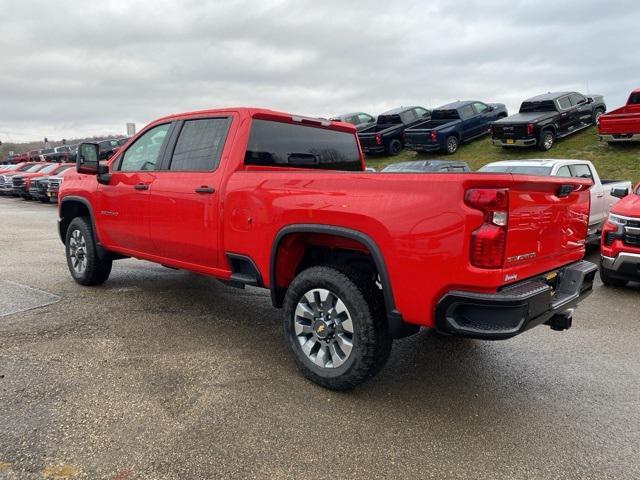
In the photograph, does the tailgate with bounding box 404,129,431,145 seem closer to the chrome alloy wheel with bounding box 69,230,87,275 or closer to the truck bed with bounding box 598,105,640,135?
the truck bed with bounding box 598,105,640,135

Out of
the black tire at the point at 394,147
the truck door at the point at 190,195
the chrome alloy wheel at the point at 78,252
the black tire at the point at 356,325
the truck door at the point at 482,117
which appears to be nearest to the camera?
the black tire at the point at 356,325

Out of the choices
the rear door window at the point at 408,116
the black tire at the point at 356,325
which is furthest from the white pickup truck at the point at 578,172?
the rear door window at the point at 408,116

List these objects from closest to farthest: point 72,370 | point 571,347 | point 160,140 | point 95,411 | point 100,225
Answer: point 95,411
point 72,370
point 571,347
point 160,140
point 100,225

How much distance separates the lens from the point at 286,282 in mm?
3902

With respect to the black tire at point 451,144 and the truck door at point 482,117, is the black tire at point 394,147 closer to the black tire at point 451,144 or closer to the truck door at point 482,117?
the black tire at point 451,144

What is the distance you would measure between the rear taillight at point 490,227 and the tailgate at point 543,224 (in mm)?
46

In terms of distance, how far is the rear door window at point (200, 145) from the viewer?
431 cm

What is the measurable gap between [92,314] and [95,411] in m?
2.10

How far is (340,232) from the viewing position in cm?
324

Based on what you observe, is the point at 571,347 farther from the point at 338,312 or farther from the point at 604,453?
the point at 338,312

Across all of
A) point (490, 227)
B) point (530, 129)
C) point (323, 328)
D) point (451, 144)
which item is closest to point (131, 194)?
point (323, 328)

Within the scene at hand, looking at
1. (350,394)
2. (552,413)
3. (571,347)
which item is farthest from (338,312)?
(571,347)

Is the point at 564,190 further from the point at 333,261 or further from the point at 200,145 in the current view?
the point at 200,145

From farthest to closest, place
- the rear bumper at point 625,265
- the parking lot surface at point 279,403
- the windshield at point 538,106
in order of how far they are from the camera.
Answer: the windshield at point 538,106, the rear bumper at point 625,265, the parking lot surface at point 279,403
